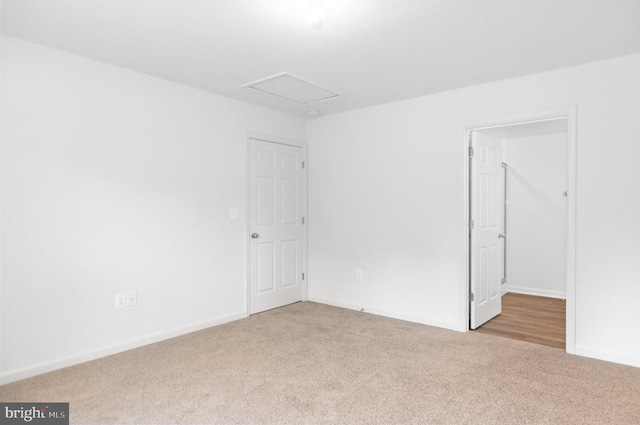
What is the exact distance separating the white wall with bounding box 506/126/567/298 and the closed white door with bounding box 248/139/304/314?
128 inches

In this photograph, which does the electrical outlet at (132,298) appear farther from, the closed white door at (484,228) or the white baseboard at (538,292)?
the white baseboard at (538,292)

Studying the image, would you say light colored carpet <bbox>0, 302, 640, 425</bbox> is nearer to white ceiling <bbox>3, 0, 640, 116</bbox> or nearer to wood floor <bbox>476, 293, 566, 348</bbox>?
wood floor <bbox>476, 293, 566, 348</bbox>

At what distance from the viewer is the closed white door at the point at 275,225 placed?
4.41 m

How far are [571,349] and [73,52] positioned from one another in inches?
183

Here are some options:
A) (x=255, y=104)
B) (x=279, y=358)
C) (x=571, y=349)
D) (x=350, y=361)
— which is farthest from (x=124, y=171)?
(x=571, y=349)

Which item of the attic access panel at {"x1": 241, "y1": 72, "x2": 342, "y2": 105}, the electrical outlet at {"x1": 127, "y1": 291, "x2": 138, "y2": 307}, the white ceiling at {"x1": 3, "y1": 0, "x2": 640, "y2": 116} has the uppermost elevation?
the white ceiling at {"x1": 3, "y1": 0, "x2": 640, "y2": 116}

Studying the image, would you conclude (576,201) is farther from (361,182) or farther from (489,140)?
(361,182)

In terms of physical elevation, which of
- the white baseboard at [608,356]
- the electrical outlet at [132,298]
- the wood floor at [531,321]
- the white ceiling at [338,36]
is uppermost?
the white ceiling at [338,36]

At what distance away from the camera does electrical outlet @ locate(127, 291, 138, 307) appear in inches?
130

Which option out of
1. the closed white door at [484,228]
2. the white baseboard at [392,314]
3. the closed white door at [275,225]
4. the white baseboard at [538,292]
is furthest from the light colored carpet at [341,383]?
the white baseboard at [538,292]

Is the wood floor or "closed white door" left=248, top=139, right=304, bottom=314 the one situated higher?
"closed white door" left=248, top=139, right=304, bottom=314

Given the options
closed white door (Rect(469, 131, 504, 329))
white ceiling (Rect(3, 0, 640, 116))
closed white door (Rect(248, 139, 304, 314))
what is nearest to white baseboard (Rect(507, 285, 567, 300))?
closed white door (Rect(469, 131, 504, 329))

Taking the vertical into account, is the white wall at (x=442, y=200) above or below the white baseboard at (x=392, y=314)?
above

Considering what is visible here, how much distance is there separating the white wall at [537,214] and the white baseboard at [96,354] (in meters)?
4.31
